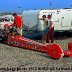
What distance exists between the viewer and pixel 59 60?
48.3 feet

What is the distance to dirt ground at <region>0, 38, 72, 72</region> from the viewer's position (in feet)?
42.1

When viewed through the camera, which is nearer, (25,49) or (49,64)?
(49,64)

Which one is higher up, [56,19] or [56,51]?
[56,51]

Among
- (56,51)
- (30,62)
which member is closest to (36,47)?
(56,51)

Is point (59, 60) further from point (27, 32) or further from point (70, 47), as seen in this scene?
point (27, 32)

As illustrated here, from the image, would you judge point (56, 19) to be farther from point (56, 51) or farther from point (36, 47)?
point (56, 51)

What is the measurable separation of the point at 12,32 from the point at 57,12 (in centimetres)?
658

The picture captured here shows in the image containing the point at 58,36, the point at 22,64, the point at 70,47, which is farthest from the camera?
the point at 58,36

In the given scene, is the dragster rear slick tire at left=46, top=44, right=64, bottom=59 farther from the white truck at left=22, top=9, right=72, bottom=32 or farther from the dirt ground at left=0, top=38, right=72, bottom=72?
the white truck at left=22, top=9, right=72, bottom=32

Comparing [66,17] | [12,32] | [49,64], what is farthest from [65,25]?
[49,64]

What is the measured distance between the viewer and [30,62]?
14305mm

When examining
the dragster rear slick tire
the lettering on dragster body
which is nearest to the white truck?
the lettering on dragster body

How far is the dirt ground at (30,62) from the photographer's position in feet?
42.1

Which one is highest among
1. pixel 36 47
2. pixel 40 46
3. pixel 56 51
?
pixel 56 51
